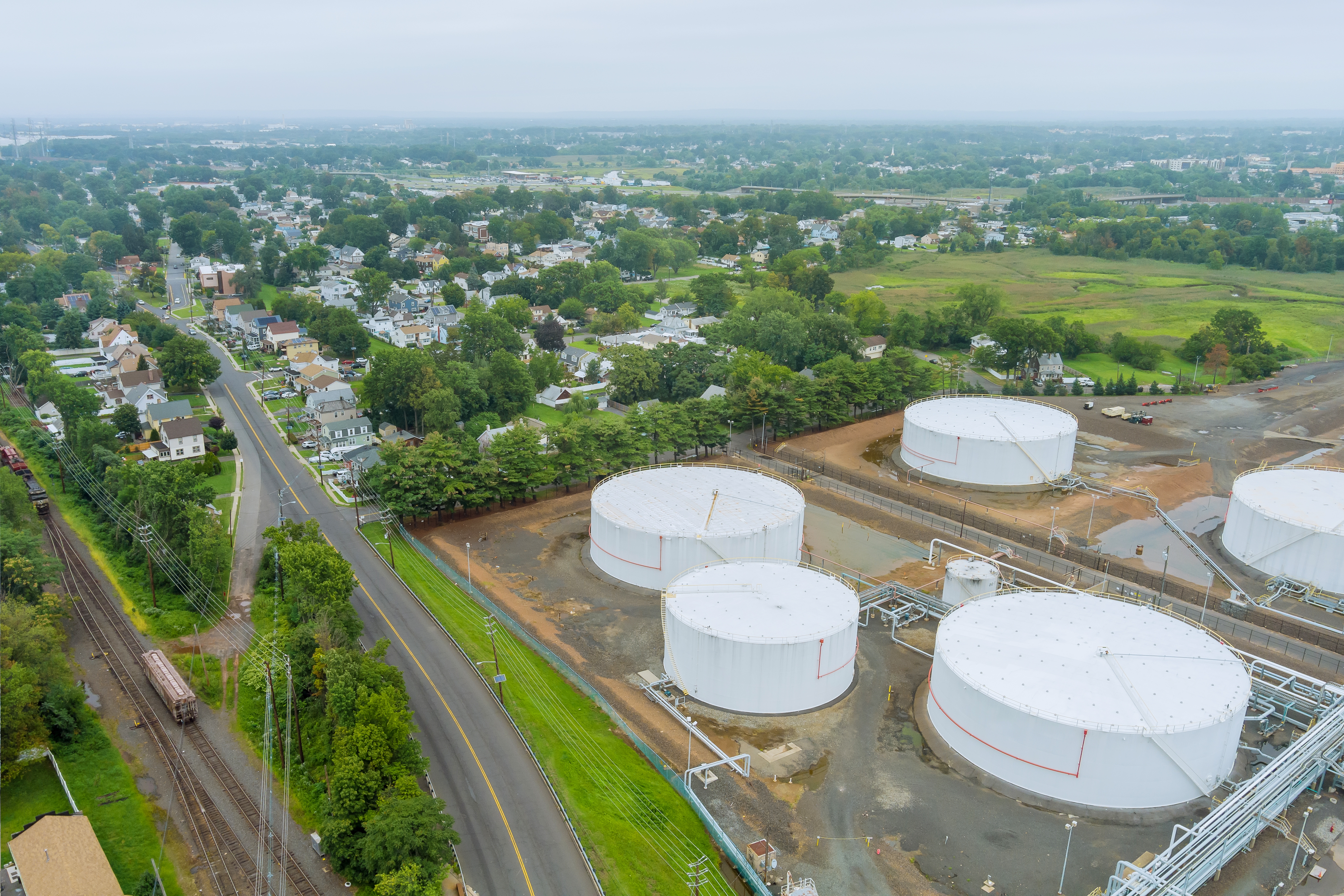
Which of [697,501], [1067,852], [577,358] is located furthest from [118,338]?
[1067,852]

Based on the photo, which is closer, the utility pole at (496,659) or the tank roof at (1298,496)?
the utility pole at (496,659)

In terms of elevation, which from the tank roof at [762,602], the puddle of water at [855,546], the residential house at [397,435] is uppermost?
the tank roof at [762,602]

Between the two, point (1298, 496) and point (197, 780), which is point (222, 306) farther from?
point (1298, 496)

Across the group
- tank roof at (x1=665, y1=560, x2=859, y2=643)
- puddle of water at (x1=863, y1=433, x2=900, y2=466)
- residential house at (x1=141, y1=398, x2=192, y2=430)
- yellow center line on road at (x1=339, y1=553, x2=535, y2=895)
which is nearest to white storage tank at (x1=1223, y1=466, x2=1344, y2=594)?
puddle of water at (x1=863, y1=433, x2=900, y2=466)

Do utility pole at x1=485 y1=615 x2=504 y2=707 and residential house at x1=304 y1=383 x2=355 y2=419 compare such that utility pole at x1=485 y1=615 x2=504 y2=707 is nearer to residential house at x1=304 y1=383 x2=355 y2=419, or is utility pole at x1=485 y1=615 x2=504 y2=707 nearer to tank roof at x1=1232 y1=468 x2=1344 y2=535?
residential house at x1=304 y1=383 x2=355 y2=419

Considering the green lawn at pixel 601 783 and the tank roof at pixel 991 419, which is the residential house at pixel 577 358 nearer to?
the tank roof at pixel 991 419

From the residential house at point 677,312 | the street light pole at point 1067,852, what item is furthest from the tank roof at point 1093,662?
the residential house at point 677,312
